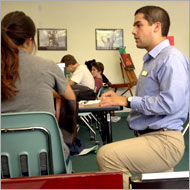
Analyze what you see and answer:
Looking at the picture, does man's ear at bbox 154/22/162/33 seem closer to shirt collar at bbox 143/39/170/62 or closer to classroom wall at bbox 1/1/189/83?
shirt collar at bbox 143/39/170/62

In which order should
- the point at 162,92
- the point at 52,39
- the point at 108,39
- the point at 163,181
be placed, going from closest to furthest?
the point at 163,181 → the point at 162,92 → the point at 52,39 → the point at 108,39

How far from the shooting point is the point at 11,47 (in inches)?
43.1

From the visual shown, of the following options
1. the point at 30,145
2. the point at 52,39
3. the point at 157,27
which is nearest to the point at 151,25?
the point at 157,27

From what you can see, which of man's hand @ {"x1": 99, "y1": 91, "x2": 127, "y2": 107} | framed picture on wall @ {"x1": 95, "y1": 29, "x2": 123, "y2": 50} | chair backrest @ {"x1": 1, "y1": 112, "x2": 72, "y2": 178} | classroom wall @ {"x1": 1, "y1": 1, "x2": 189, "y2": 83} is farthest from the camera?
framed picture on wall @ {"x1": 95, "y1": 29, "x2": 123, "y2": 50}

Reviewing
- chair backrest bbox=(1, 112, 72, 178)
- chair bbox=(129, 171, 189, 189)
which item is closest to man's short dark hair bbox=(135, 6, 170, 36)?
chair backrest bbox=(1, 112, 72, 178)

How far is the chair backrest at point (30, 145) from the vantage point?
107 cm

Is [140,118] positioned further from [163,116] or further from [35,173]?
[35,173]

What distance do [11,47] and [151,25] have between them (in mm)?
770

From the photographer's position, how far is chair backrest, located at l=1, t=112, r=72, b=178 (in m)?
1.07

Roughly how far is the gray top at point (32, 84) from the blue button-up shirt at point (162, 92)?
460 millimetres

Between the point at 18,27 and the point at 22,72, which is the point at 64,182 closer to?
the point at 22,72

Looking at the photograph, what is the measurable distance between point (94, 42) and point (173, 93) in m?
4.74

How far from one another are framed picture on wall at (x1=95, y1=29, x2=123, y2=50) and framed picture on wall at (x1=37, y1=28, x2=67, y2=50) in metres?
0.76

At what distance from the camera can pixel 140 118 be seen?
1.43 meters
